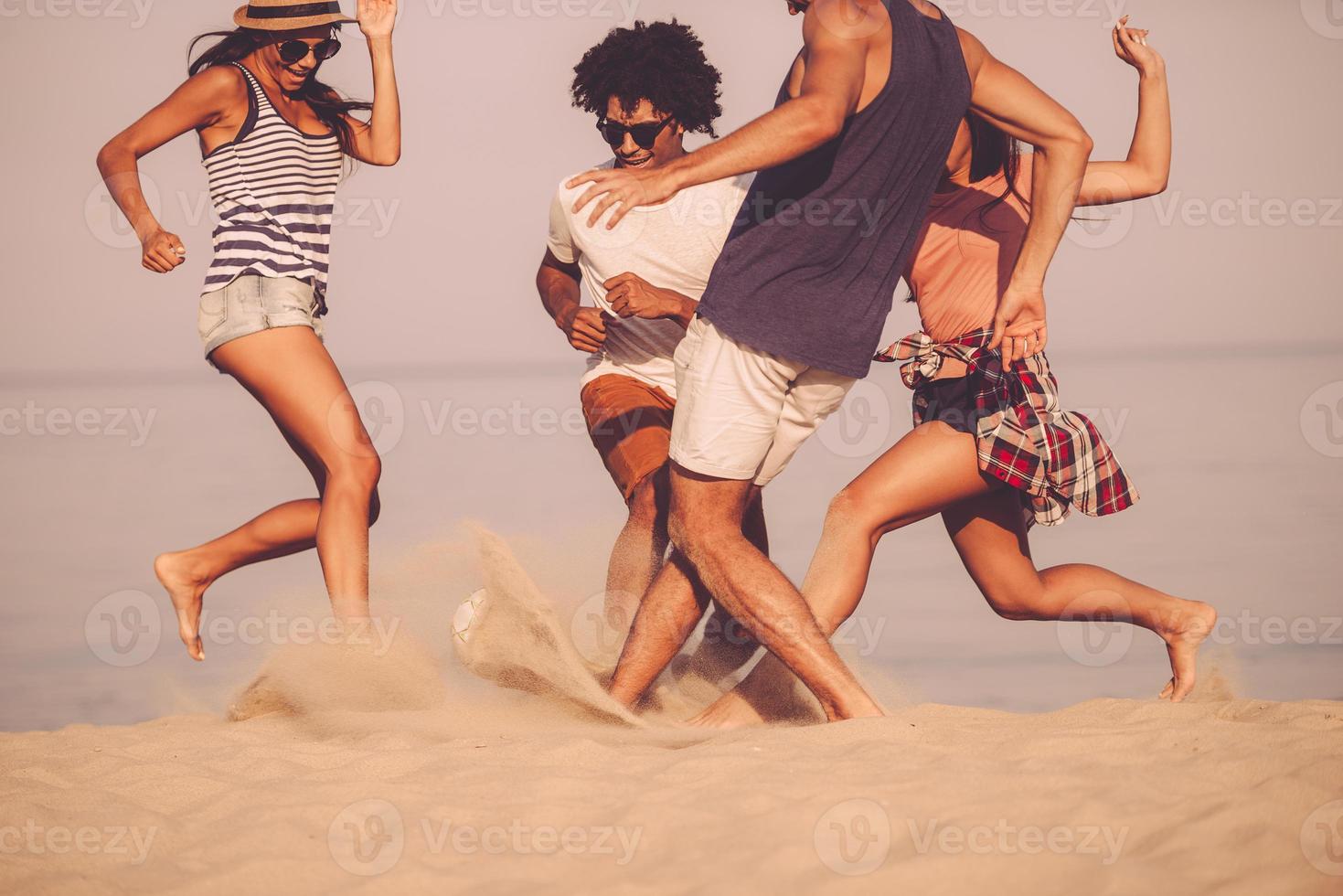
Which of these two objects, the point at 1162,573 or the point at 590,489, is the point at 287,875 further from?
the point at 590,489

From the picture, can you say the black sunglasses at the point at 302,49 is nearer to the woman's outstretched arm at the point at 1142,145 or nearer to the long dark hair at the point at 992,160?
the long dark hair at the point at 992,160

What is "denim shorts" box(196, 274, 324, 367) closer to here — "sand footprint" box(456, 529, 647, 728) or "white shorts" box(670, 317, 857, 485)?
"sand footprint" box(456, 529, 647, 728)

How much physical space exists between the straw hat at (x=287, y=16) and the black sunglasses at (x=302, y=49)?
0.17 feet

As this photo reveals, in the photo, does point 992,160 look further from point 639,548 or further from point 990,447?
point 639,548

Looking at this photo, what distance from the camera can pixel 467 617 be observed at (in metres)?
4.85

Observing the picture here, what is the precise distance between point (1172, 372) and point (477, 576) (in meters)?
21.0

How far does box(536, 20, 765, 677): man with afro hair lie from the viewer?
4941 mm

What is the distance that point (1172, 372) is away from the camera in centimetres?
2434

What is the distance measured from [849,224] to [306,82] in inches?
81.6

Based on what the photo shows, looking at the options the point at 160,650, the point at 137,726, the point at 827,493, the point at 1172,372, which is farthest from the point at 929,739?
the point at 1172,372

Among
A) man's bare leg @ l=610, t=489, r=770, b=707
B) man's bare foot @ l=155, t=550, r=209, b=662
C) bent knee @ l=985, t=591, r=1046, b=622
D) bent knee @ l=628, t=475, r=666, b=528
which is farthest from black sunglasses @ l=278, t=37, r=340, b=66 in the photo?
bent knee @ l=985, t=591, r=1046, b=622

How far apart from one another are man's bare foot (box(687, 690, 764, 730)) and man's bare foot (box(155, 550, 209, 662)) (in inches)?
68.0

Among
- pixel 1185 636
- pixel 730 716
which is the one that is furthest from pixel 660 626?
pixel 1185 636

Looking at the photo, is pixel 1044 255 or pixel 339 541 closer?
pixel 1044 255
